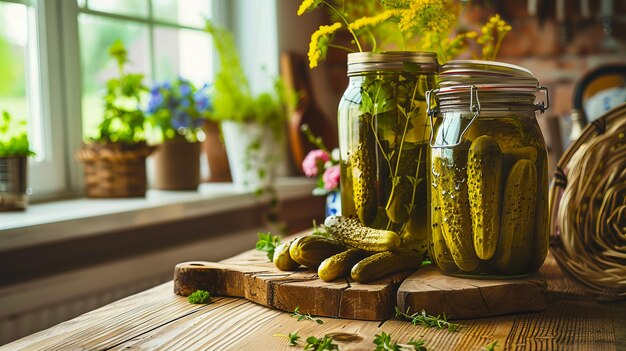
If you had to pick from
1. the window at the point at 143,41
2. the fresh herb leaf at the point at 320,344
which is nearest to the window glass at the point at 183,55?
the window at the point at 143,41

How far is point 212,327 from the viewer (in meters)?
0.81

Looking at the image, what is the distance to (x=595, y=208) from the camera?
3.15 ft

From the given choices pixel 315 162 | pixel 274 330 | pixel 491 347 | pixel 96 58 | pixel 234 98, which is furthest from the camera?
pixel 234 98

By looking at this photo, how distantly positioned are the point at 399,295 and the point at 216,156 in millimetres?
1644

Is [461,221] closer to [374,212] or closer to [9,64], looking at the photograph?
[374,212]

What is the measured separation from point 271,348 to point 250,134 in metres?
1.50

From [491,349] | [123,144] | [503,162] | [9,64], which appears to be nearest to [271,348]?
[491,349]

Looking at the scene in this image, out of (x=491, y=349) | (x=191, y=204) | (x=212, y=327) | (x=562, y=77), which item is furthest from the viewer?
(x=562, y=77)

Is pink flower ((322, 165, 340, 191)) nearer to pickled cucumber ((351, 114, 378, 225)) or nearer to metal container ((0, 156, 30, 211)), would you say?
pickled cucumber ((351, 114, 378, 225))

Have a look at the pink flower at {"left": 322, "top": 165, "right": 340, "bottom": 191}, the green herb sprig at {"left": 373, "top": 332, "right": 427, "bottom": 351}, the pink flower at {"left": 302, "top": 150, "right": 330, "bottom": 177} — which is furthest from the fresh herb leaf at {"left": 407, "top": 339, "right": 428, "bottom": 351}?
the pink flower at {"left": 302, "top": 150, "right": 330, "bottom": 177}

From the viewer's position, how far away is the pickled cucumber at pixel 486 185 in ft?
2.68

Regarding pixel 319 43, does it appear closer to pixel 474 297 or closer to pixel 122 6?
pixel 474 297

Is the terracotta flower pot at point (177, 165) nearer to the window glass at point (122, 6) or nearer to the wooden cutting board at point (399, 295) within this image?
the window glass at point (122, 6)

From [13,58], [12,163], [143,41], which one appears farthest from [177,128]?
[12,163]
